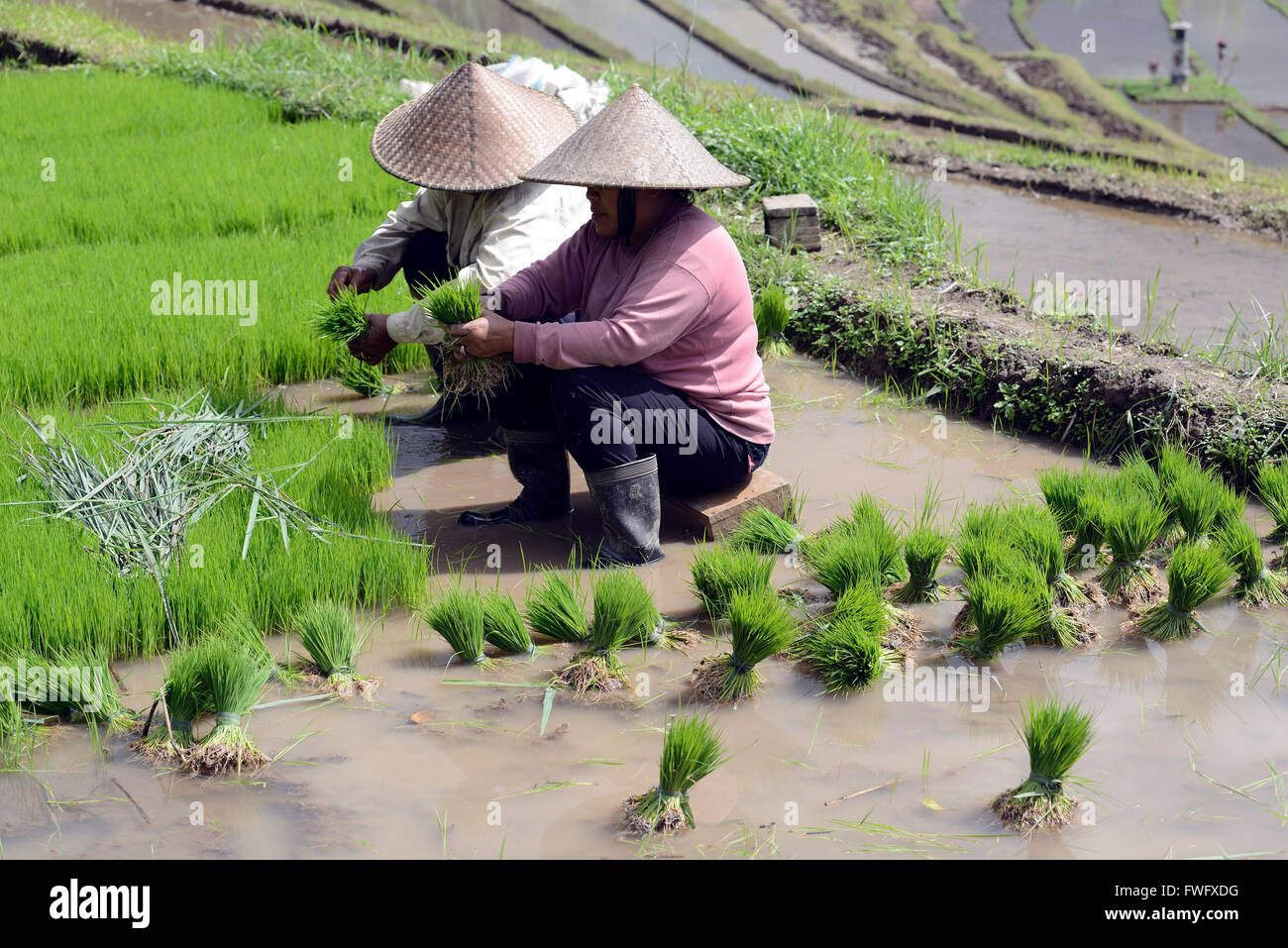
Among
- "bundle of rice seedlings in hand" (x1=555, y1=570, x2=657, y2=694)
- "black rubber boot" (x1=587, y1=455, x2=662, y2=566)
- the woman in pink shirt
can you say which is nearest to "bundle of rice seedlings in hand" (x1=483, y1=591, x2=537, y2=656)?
"bundle of rice seedlings in hand" (x1=555, y1=570, x2=657, y2=694)

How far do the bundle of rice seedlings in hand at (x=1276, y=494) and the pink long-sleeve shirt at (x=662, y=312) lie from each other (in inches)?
60.6

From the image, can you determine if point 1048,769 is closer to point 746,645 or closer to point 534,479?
point 746,645

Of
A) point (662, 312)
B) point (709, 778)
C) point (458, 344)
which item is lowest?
point (709, 778)

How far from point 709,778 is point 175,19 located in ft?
41.9

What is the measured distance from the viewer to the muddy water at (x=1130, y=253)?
19.2 ft

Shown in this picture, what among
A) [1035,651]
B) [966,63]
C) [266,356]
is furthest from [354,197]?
[966,63]

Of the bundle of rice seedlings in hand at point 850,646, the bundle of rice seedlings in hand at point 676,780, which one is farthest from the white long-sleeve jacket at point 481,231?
the bundle of rice seedlings in hand at point 676,780

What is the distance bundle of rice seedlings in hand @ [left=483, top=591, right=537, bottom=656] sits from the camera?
3129mm

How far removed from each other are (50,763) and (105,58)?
363 inches

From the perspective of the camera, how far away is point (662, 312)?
11.4 feet

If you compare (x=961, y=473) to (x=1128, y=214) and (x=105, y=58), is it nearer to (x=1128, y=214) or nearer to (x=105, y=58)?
(x=1128, y=214)

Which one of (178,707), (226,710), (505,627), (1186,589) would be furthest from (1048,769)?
(178,707)

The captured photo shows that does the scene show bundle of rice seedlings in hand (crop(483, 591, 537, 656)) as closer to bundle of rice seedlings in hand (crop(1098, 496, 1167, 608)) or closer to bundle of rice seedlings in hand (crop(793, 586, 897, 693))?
bundle of rice seedlings in hand (crop(793, 586, 897, 693))

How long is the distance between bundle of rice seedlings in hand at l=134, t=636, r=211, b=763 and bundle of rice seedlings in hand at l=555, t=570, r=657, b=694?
0.84 metres
